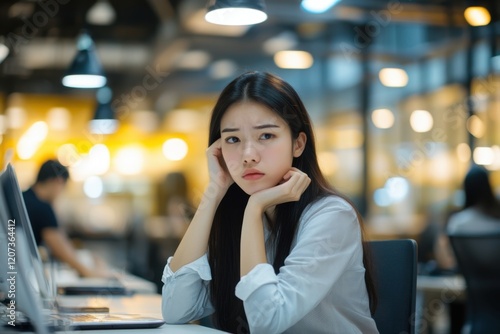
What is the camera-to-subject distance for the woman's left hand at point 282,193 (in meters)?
2.06

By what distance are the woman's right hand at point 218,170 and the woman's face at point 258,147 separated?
18 cm

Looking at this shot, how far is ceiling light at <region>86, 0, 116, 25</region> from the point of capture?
31.2ft

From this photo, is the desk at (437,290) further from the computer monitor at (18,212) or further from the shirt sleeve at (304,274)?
the computer monitor at (18,212)

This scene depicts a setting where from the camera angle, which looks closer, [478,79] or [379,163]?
[478,79]

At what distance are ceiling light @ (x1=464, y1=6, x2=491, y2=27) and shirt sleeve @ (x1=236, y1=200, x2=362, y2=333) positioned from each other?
7.05 meters

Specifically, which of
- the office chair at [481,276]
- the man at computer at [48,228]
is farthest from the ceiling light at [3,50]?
the office chair at [481,276]

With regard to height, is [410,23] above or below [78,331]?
above

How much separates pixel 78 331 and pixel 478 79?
7.28 meters

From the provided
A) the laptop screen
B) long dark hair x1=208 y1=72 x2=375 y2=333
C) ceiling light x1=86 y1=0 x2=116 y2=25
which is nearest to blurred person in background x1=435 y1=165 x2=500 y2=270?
long dark hair x1=208 y1=72 x2=375 y2=333

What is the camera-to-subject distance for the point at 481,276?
3736mm

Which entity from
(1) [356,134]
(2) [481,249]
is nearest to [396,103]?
(1) [356,134]

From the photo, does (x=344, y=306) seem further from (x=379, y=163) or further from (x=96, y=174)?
(x=96, y=174)

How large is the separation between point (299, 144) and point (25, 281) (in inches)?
→ 41.4

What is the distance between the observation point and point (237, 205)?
7.89 ft
